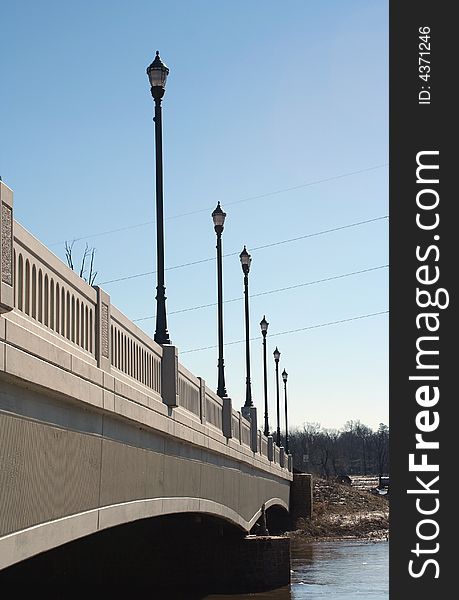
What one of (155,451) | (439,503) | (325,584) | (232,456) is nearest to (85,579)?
(232,456)

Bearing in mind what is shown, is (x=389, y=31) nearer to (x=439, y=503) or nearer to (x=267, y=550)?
(x=439, y=503)

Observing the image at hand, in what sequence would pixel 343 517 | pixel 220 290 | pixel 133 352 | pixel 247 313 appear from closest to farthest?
pixel 133 352 → pixel 220 290 → pixel 247 313 → pixel 343 517

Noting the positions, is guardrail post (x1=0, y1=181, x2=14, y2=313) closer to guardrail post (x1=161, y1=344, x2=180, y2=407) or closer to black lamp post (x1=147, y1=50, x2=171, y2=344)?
guardrail post (x1=161, y1=344, x2=180, y2=407)

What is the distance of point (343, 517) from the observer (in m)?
73.4

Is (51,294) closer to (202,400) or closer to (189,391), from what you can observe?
(189,391)

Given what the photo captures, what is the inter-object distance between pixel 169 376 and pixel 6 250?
9796 millimetres

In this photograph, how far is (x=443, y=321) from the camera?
47.1ft

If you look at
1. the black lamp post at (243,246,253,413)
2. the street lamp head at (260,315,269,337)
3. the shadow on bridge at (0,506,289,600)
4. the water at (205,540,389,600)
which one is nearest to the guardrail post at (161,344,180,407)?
the shadow on bridge at (0,506,289,600)

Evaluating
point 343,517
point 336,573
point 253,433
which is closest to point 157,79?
point 253,433

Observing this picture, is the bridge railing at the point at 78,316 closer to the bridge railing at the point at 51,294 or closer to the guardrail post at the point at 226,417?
the bridge railing at the point at 51,294

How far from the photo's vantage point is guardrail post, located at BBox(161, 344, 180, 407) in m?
19.0

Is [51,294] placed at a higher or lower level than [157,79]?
lower

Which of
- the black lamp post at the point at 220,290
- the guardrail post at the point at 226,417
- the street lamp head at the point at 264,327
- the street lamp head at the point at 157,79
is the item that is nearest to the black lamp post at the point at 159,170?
the street lamp head at the point at 157,79

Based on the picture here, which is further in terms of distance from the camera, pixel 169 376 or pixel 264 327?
pixel 264 327
